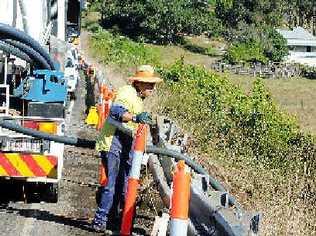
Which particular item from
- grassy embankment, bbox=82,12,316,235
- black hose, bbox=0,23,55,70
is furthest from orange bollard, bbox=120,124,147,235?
black hose, bbox=0,23,55,70

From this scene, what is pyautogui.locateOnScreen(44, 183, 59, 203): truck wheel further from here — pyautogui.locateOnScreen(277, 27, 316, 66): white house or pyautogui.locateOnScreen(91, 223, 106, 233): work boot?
pyautogui.locateOnScreen(277, 27, 316, 66): white house

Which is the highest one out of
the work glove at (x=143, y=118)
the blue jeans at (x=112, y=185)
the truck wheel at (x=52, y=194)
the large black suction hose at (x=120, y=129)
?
the work glove at (x=143, y=118)

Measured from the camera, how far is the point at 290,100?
53.3 m

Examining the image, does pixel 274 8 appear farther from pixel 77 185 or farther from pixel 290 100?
pixel 77 185

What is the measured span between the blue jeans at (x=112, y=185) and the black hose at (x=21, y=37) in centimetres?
281

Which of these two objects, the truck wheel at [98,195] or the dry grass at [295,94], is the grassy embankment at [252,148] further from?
the dry grass at [295,94]

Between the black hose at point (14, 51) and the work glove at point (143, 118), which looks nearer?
the work glove at point (143, 118)

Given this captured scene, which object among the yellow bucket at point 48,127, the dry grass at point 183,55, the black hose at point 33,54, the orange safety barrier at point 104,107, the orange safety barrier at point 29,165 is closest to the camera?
the orange safety barrier at point 29,165

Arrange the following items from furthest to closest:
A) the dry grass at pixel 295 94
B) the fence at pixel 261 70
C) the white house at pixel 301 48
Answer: the white house at pixel 301 48, the fence at pixel 261 70, the dry grass at pixel 295 94

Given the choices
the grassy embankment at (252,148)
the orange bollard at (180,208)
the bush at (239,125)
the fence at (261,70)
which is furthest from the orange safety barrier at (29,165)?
the fence at (261,70)

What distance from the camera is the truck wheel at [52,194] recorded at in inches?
337

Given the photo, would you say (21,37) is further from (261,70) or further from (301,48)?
(301,48)

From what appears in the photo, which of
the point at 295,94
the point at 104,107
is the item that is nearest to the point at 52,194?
the point at 104,107

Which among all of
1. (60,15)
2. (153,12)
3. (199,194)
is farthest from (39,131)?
(153,12)
